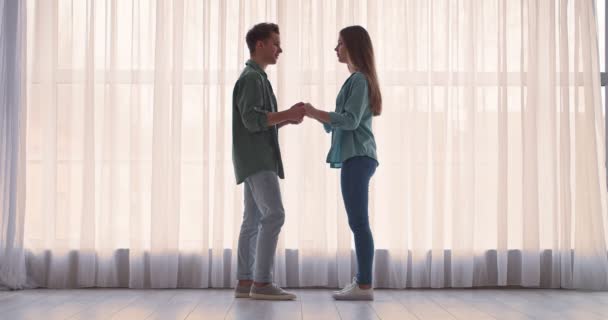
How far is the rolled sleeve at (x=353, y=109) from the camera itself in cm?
306

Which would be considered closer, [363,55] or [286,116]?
[286,116]

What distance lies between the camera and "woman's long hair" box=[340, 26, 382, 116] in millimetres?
3162

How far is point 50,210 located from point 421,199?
78.6 inches

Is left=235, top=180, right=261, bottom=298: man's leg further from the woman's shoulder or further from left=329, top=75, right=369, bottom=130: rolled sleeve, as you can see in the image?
the woman's shoulder

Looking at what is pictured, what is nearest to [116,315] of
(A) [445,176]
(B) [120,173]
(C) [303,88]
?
(B) [120,173]

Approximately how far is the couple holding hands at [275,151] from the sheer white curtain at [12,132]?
4.11ft

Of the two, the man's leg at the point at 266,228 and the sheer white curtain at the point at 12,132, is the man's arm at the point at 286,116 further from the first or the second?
the sheer white curtain at the point at 12,132

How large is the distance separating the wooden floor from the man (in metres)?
0.15

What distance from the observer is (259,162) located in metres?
3.06

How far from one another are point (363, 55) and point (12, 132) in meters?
1.92

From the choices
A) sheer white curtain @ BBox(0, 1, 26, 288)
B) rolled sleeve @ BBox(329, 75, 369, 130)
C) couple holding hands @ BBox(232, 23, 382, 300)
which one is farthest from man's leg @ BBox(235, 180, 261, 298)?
sheer white curtain @ BBox(0, 1, 26, 288)

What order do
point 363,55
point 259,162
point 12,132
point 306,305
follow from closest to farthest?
point 306,305 → point 259,162 → point 363,55 → point 12,132

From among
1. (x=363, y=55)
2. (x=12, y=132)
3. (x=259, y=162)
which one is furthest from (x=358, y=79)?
(x=12, y=132)

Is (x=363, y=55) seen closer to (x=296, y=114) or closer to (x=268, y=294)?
(x=296, y=114)
